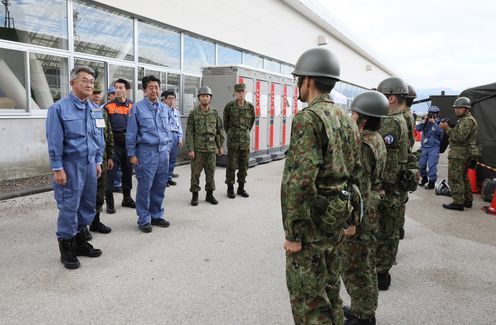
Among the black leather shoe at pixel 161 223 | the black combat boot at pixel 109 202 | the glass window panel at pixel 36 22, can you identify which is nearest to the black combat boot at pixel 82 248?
the black leather shoe at pixel 161 223

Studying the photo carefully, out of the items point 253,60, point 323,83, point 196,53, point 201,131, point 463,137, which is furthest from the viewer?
point 253,60

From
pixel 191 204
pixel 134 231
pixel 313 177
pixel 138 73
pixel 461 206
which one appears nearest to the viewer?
pixel 313 177

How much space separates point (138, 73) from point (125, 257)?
652 cm

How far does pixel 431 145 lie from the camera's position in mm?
7945

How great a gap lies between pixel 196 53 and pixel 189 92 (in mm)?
1287

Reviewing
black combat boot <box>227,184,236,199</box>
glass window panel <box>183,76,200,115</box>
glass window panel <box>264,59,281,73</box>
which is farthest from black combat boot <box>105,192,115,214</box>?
glass window panel <box>264,59,281,73</box>

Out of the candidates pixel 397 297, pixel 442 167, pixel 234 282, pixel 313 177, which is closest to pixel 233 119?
pixel 234 282

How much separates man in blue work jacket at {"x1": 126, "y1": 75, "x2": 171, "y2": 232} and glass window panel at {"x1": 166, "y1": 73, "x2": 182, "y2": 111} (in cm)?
589

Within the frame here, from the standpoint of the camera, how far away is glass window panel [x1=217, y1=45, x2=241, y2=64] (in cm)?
1216

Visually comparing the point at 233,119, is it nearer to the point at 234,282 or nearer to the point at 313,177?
the point at 234,282

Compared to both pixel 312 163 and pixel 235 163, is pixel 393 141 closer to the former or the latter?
pixel 312 163

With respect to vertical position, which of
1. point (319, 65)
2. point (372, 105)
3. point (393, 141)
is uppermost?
point (319, 65)

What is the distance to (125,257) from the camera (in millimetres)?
3648

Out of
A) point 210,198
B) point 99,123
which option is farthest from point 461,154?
point 99,123
